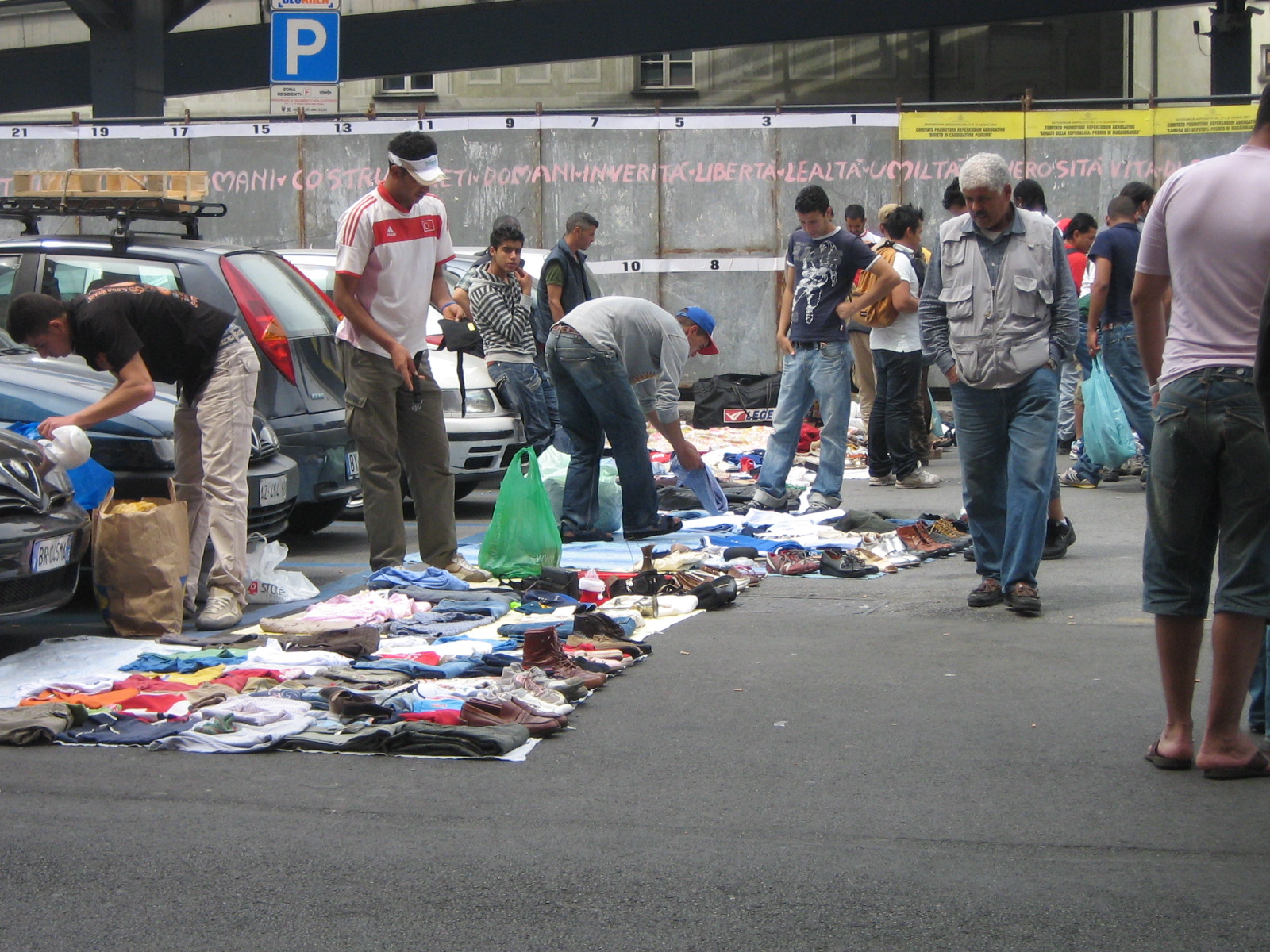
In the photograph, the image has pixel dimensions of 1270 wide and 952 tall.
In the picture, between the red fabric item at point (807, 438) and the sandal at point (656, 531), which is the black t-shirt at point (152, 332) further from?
the red fabric item at point (807, 438)

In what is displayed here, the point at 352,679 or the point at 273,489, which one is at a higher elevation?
the point at 273,489

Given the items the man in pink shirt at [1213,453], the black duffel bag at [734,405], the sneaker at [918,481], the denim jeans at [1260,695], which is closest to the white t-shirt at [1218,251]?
the man in pink shirt at [1213,453]

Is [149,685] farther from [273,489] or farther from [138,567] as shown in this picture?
[273,489]

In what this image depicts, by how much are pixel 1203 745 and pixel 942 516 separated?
5.25 metres

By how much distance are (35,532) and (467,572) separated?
2.36 metres

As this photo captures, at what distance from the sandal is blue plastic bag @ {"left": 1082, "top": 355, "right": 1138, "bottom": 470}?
349 centimetres

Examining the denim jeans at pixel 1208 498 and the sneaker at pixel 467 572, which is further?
the sneaker at pixel 467 572

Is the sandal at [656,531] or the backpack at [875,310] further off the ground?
the backpack at [875,310]

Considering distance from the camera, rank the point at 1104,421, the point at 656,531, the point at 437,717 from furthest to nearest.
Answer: the point at 1104,421, the point at 656,531, the point at 437,717

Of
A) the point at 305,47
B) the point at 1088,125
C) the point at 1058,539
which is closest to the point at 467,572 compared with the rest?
the point at 1058,539

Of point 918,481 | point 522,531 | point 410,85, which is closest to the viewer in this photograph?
point 522,531

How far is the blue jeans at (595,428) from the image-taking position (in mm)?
8625

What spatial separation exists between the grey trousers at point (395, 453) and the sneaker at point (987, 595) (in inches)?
105

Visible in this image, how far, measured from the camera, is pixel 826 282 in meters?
9.95
